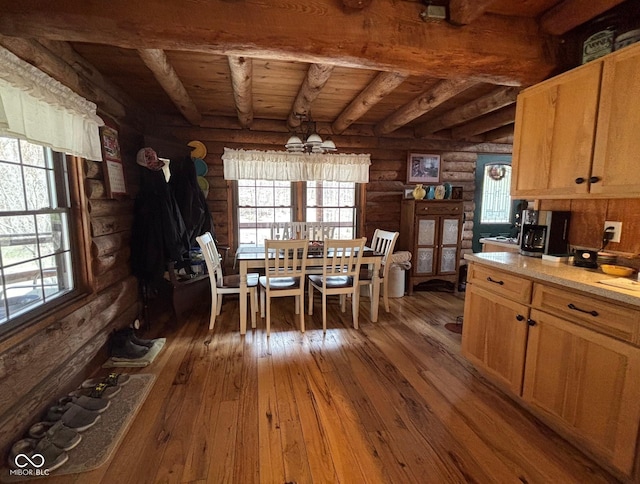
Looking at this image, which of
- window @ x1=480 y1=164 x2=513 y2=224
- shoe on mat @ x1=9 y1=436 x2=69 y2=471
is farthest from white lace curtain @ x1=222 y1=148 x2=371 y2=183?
shoe on mat @ x1=9 y1=436 x2=69 y2=471

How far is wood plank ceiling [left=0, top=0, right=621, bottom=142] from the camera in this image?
1.62m

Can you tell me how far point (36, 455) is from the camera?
5.10ft

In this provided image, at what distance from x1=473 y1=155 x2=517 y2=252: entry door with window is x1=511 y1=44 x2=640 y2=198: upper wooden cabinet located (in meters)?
2.99

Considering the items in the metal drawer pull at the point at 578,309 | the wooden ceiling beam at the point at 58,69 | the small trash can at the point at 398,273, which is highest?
the wooden ceiling beam at the point at 58,69

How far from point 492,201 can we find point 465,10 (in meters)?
4.06

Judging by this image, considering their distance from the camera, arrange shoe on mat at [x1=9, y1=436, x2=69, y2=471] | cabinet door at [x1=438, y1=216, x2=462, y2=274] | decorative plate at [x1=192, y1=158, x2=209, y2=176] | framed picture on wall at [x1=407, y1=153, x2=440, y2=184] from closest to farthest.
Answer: shoe on mat at [x1=9, y1=436, x2=69, y2=471] < decorative plate at [x1=192, y1=158, x2=209, y2=176] < cabinet door at [x1=438, y1=216, x2=462, y2=274] < framed picture on wall at [x1=407, y1=153, x2=440, y2=184]

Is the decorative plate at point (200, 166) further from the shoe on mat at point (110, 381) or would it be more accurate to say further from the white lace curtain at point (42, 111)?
the shoe on mat at point (110, 381)

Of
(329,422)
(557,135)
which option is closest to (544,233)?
(557,135)

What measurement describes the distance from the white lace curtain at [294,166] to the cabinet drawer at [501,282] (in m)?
2.60

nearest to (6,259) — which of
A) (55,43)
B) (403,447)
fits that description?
(55,43)

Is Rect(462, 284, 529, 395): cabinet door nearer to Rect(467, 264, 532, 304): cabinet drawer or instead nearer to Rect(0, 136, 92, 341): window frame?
Rect(467, 264, 532, 304): cabinet drawer

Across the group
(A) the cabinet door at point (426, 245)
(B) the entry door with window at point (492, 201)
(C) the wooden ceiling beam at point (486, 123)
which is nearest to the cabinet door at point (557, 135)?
(C) the wooden ceiling beam at point (486, 123)

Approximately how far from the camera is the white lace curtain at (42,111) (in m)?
1.52

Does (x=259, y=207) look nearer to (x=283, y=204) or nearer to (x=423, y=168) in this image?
(x=283, y=204)
